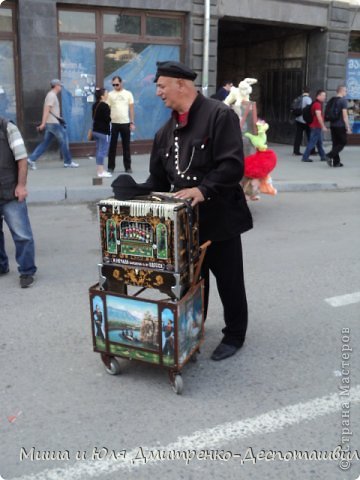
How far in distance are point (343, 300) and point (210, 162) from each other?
6.79 feet

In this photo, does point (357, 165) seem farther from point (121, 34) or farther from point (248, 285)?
point (248, 285)

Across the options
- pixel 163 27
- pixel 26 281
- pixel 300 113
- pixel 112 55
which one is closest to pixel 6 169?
pixel 26 281

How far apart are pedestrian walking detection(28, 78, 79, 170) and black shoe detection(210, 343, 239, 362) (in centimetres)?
842

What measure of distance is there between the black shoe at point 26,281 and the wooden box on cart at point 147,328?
1916mm

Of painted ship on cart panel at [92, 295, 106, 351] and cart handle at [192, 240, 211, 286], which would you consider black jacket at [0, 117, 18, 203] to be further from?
cart handle at [192, 240, 211, 286]

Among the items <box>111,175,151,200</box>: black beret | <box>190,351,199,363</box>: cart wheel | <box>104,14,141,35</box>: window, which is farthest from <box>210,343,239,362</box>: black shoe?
<box>104,14,141,35</box>: window

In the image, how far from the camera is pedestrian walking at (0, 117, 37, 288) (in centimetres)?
496

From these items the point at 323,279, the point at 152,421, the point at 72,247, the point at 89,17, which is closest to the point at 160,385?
the point at 152,421

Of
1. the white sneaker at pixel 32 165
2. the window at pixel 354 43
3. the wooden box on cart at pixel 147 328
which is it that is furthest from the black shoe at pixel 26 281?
the window at pixel 354 43

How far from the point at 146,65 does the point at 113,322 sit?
11.4 metres

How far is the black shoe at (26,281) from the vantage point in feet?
16.9

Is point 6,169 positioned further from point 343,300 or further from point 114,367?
point 343,300

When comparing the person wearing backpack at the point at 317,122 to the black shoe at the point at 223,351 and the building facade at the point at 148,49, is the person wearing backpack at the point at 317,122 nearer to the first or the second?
the building facade at the point at 148,49

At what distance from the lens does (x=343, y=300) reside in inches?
186
